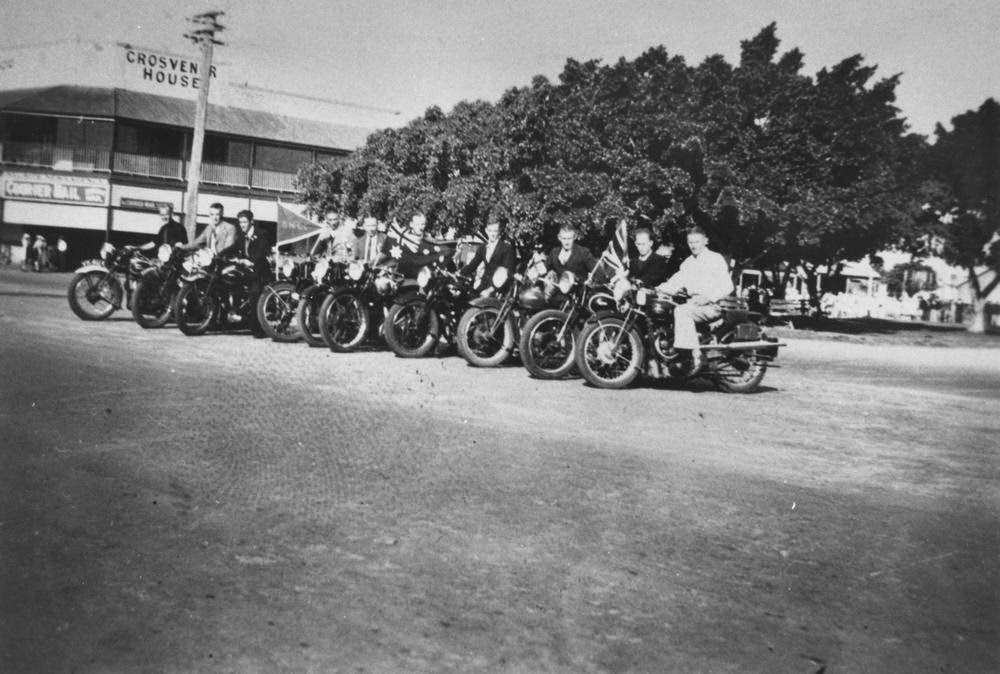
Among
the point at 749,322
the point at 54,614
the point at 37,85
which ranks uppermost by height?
the point at 37,85

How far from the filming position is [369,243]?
10.7 metres

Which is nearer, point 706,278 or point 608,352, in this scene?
point 608,352

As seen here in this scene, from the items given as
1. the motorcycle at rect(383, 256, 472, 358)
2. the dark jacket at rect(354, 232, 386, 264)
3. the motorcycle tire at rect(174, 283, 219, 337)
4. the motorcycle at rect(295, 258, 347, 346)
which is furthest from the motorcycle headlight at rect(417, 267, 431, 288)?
the motorcycle tire at rect(174, 283, 219, 337)

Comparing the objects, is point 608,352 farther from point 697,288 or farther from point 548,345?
point 697,288

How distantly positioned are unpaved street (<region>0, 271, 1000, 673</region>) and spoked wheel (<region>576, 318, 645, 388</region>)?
97 cm

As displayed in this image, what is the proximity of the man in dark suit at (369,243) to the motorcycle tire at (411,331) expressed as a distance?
0.84 metres

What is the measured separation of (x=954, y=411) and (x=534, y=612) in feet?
24.5

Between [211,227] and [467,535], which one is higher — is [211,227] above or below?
above

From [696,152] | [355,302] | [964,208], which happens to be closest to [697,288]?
[355,302]

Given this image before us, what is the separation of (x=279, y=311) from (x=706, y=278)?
5.66 m

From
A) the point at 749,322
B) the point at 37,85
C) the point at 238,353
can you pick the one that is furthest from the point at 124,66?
the point at 749,322

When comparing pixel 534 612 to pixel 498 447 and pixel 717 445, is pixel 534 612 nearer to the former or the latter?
pixel 498 447

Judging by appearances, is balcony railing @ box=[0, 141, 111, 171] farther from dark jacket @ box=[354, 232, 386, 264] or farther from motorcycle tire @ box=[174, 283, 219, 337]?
dark jacket @ box=[354, 232, 386, 264]

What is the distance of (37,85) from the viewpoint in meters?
40.9
